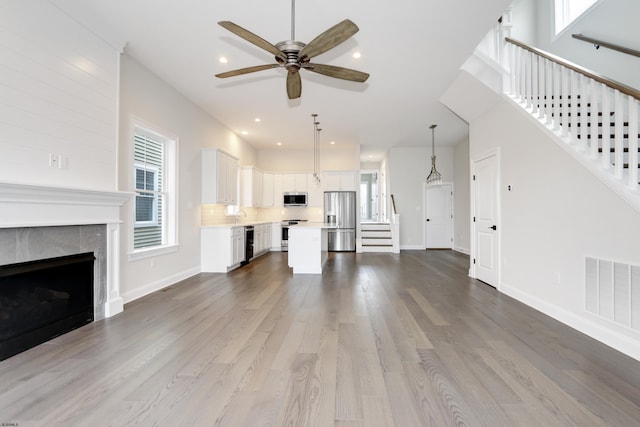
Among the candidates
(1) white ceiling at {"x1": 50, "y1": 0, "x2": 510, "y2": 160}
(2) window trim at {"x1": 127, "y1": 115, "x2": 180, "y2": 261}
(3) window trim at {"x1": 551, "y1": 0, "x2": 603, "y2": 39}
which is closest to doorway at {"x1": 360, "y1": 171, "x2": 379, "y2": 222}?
(1) white ceiling at {"x1": 50, "y1": 0, "x2": 510, "y2": 160}

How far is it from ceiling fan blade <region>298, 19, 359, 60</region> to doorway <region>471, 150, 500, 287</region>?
3.35 m

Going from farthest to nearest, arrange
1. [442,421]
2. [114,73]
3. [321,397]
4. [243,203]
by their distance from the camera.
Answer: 1. [243,203]
2. [114,73]
3. [321,397]
4. [442,421]

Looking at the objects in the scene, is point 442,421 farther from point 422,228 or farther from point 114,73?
point 422,228

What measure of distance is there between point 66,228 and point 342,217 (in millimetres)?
6803

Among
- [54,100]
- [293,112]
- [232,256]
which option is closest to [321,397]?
[54,100]

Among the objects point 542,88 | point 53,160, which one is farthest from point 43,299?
point 542,88

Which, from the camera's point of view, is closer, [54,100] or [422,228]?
[54,100]

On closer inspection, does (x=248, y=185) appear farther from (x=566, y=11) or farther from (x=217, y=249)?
(x=566, y=11)

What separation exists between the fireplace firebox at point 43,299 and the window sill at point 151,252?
0.76 metres

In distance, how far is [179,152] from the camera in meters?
5.01

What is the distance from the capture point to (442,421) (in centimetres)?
162

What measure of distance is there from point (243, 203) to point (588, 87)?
7.04 metres

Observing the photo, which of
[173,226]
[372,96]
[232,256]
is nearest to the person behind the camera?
[173,226]

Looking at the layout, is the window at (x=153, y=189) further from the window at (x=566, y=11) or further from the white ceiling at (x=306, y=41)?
the window at (x=566, y=11)
